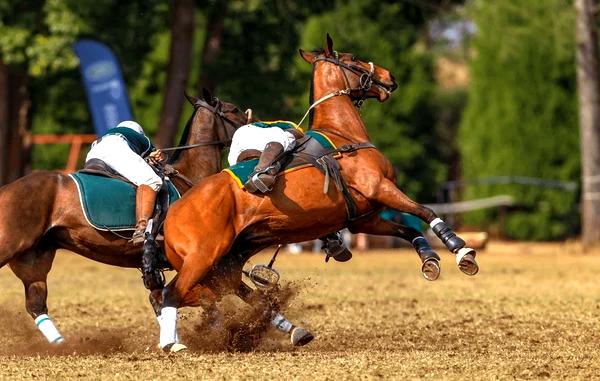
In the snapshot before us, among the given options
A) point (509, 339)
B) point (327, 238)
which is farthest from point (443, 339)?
point (327, 238)

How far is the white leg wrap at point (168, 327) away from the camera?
36.4 ft

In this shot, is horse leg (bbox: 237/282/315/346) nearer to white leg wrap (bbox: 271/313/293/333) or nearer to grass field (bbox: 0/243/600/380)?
white leg wrap (bbox: 271/313/293/333)

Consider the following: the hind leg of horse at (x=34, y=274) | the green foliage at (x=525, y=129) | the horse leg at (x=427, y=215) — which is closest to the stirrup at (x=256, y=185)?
the horse leg at (x=427, y=215)

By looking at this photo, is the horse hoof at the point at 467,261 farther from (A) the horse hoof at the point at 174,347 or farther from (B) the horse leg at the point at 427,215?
(A) the horse hoof at the point at 174,347

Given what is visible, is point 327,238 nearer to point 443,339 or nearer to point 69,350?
point 443,339

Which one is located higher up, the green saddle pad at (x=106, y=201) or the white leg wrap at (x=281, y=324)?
the green saddle pad at (x=106, y=201)

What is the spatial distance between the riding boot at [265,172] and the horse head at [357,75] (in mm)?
1313

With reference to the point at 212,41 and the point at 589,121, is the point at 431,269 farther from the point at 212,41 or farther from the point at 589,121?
the point at 589,121

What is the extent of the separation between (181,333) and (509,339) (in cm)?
297

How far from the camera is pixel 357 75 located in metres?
12.3

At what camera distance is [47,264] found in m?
12.0

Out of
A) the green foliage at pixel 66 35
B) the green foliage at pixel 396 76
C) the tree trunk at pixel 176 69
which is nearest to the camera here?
the green foliage at pixel 66 35

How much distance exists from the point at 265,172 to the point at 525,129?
2614cm

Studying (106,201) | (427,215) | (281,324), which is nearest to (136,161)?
(106,201)
